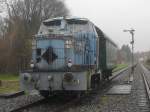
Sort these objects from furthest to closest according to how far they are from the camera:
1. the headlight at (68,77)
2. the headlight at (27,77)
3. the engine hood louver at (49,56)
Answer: the engine hood louver at (49,56) < the headlight at (27,77) < the headlight at (68,77)

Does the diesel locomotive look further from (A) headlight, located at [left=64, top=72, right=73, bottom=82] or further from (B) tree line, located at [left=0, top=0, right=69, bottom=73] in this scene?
(B) tree line, located at [left=0, top=0, right=69, bottom=73]

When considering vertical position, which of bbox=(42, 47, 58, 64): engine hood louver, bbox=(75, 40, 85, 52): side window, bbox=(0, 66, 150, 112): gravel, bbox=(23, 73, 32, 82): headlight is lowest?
bbox=(0, 66, 150, 112): gravel

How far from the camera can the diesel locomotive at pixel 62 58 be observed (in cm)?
1277

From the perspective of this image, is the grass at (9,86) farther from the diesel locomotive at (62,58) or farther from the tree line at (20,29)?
the tree line at (20,29)

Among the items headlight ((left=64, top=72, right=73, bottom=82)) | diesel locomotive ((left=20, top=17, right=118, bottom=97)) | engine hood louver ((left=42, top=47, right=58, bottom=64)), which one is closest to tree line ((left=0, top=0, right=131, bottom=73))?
diesel locomotive ((left=20, top=17, right=118, bottom=97))

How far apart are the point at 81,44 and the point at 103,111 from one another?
11.5 ft

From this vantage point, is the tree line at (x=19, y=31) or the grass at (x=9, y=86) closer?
the grass at (x=9, y=86)

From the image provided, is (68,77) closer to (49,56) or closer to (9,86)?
(49,56)

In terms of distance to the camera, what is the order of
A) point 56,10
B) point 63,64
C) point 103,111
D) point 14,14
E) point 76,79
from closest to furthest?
point 103,111
point 76,79
point 63,64
point 14,14
point 56,10

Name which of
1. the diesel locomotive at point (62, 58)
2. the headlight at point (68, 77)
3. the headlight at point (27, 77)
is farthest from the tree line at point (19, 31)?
the headlight at point (68, 77)

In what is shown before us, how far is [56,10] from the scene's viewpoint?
53.0 meters

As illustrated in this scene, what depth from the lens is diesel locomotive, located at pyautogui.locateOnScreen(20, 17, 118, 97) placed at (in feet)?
41.9

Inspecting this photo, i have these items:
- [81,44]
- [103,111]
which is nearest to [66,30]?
[81,44]

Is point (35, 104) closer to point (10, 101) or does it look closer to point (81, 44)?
point (10, 101)
